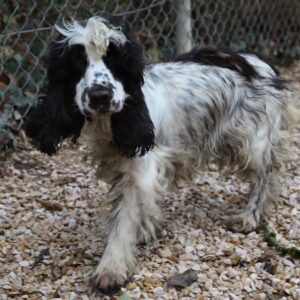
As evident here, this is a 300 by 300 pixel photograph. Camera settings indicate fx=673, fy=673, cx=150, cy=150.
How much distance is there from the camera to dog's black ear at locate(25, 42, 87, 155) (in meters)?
3.01

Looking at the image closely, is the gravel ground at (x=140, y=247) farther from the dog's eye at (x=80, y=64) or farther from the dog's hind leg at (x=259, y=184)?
the dog's eye at (x=80, y=64)

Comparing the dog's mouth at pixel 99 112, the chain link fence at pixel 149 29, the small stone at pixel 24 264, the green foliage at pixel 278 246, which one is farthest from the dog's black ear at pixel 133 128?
the chain link fence at pixel 149 29

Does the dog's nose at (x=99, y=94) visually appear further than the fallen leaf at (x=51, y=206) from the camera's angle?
No

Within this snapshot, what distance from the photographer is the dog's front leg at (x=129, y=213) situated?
3311mm

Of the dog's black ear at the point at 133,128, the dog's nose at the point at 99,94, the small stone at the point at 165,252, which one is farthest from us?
the small stone at the point at 165,252

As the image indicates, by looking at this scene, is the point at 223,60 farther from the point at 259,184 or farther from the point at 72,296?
the point at 72,296

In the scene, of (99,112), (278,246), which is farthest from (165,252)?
(99,112)

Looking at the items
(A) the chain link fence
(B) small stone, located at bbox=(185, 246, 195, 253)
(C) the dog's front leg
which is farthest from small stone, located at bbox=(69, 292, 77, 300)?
(A) the chain link fence

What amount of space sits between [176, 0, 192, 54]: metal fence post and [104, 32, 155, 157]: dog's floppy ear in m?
2.72

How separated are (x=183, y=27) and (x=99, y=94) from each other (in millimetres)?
3088

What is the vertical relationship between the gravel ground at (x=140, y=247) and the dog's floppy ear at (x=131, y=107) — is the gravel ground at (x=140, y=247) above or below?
below

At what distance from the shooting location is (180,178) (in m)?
3.84

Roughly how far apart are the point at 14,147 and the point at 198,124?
1.66 meters

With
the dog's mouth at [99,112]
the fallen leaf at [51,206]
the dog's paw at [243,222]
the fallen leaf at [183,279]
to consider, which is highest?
Answer: the dog's mouth at [99,112]
